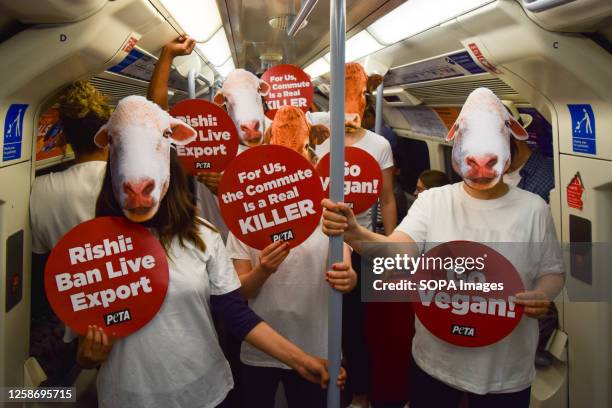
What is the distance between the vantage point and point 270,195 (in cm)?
176

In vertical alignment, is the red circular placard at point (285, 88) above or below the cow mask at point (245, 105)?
above

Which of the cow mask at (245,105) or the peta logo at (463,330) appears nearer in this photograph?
the peta logo at (463,330)

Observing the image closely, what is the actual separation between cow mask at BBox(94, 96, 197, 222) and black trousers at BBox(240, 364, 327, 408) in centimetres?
86

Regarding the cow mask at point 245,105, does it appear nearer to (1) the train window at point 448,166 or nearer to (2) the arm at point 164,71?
(2) the arm at point 164,71

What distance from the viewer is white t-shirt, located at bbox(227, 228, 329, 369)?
1948 mm

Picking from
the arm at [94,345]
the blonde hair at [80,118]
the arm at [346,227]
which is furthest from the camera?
the blonde hair at [80,118]

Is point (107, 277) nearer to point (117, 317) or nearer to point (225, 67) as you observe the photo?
point (117, 317)

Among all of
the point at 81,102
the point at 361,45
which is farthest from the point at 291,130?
the point at 361,45

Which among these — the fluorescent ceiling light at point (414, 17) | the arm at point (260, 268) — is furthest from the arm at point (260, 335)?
the fluorescent ceiling light at point (414, 17)

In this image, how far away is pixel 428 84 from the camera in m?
4.27

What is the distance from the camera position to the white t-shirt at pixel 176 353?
1.48 m

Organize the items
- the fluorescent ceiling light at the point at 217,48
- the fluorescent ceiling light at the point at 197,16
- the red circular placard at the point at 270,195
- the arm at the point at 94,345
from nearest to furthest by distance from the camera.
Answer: the arm at the point at 94,345 → the red circular placard at the point at 270,195 → the fluorescent ceiling light at the point at 197,16 → the fluorescent ceiling light at the point at 217,48

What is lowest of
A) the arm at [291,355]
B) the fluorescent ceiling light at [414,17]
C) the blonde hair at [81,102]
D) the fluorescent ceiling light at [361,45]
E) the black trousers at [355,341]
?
the black trousers at [355,341]

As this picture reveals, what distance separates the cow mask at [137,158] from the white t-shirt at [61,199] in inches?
22.5
